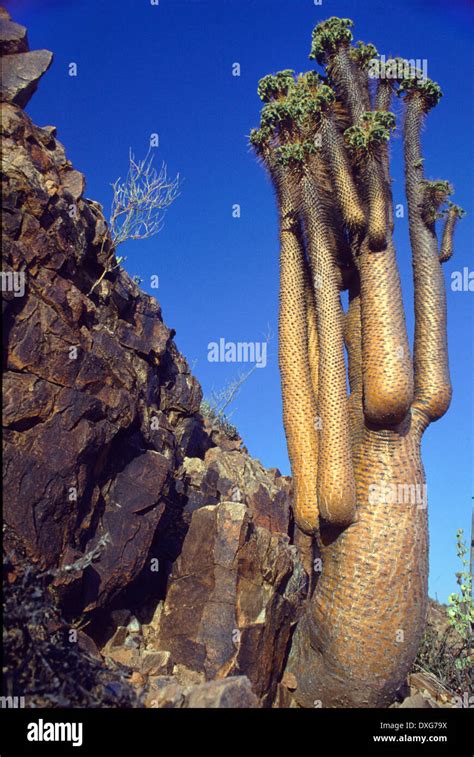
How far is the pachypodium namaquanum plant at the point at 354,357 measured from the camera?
7656 millimetres

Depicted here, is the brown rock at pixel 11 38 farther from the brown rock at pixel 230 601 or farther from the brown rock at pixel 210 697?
the brown rock at pixel 210 697

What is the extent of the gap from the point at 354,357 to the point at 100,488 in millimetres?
4009

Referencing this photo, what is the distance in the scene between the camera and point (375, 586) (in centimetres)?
755

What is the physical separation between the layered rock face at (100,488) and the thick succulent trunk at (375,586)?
83 centimetres

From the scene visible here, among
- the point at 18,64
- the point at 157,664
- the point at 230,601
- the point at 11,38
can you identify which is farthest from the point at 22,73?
the point at 157,664

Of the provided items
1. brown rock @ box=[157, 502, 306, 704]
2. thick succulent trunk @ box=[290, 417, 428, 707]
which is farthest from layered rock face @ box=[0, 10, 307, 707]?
thick succulent trunk @ box=[290, 417, 428, 707]

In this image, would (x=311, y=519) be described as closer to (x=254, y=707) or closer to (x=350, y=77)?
(x=254, y=707)

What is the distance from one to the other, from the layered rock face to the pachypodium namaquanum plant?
3.08 feet

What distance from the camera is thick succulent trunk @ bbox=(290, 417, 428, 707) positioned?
755 cm

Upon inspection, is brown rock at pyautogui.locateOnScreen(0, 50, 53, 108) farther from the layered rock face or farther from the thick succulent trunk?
the thick succulent trunk

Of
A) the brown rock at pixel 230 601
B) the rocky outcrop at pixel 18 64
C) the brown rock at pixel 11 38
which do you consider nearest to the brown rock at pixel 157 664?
the brown rock at pixel 230 601

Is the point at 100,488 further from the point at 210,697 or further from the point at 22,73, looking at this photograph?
the point at 22,73

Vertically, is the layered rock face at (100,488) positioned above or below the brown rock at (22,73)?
below
